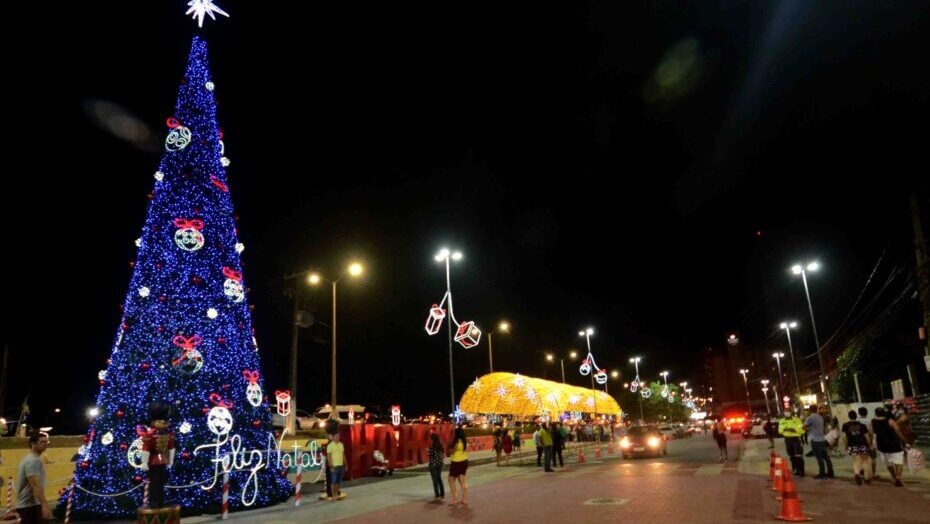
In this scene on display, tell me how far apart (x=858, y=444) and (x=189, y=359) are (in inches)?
559

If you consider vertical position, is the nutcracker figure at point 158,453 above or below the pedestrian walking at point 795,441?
above

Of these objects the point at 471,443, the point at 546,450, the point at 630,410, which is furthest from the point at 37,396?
the point at 630,410

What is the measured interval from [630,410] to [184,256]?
98.4 meters

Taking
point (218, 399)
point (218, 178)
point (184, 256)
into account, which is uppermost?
point (218, 178)

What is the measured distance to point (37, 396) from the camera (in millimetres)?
42688

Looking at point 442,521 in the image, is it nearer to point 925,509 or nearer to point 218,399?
point 218,399

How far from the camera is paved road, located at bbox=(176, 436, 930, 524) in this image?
420 inches

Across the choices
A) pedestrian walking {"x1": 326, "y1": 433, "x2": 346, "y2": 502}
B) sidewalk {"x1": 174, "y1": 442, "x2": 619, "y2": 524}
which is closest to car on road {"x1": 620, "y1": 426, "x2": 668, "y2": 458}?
sidewalk {"x1": 174, "y1": 442, "x2": 619, "y2": 524}

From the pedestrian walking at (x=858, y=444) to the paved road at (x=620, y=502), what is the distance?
0.43 metres

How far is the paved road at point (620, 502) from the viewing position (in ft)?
35.0

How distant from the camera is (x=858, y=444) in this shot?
1417 cm

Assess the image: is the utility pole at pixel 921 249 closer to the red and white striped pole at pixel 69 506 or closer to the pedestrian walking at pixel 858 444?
the pedestrian walking at pixel 858 444

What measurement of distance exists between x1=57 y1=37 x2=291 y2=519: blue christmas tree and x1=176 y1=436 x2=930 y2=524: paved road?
1.10 metres

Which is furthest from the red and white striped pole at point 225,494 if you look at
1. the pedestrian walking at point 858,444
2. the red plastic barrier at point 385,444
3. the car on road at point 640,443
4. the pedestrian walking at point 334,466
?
the car on road at point 640,443
